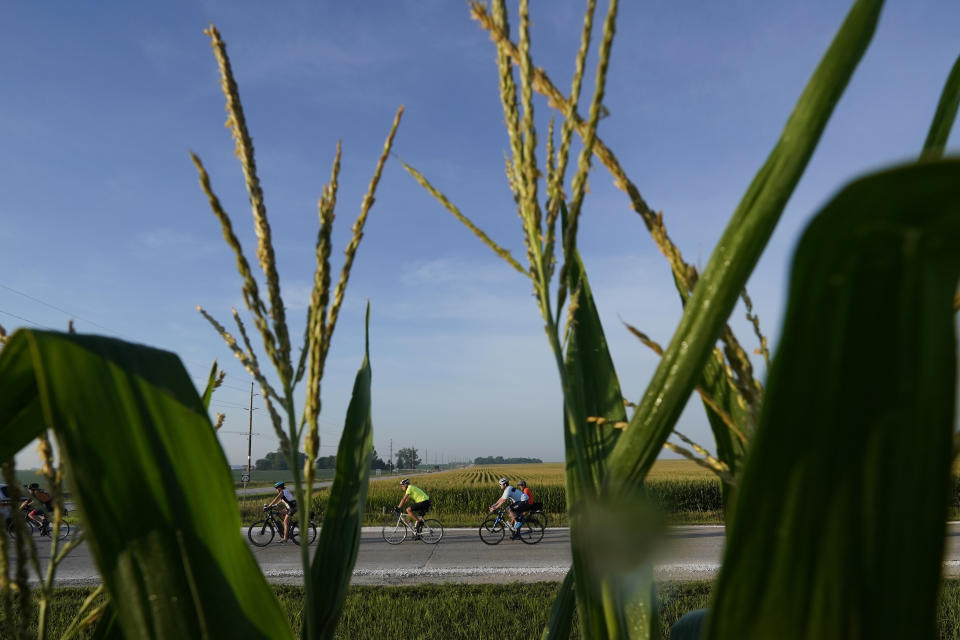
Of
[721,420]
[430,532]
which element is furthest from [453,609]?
[430,532]

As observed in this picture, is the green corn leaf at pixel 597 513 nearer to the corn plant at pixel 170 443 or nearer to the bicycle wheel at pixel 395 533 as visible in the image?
the corn plant at pixel 170 443

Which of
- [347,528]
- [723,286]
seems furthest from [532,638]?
[723,286]

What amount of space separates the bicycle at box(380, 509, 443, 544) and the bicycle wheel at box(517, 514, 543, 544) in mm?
1920

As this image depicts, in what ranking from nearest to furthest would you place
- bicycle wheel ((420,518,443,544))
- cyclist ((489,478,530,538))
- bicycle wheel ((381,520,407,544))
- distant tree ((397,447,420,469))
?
1. cyclist ((489,478,530,538))
2. bicycle wheel ((381,520,407,544))
3. bicycle wheel ((420,518,443,544))
4. distant tree ((397,447,420,469))

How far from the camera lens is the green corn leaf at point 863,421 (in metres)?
0.33

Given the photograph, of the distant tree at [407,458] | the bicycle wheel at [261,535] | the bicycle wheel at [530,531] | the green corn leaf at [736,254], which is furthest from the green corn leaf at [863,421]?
the distant tree at [407,458]

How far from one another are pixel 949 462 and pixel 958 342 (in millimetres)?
64

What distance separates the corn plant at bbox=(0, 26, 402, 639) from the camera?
58 centimetres

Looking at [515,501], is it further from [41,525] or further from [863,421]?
[863,421]

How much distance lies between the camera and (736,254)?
49cm

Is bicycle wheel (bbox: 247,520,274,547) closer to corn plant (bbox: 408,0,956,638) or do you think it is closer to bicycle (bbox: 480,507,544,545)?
bicycle (bbox: 480,507,544,545)

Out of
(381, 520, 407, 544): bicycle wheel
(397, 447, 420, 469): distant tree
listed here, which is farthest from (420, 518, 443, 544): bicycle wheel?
(397, 447, 420, 469): distant tree

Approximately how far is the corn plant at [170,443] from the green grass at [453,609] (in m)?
5.47

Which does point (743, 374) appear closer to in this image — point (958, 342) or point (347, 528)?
point (958, 342)
